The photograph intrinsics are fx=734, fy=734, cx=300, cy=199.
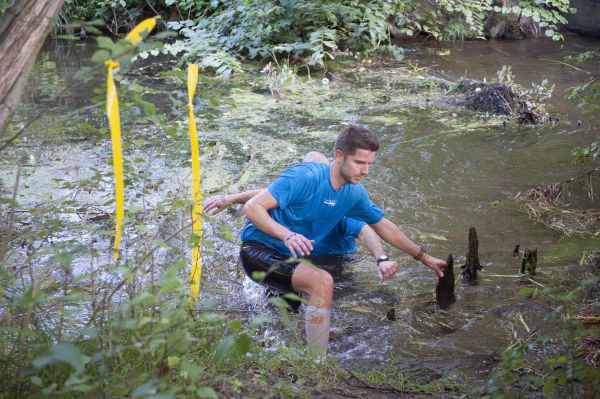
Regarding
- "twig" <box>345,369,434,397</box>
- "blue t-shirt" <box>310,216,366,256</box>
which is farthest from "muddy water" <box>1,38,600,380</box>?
"twig" <box>345,369,434,397</box>

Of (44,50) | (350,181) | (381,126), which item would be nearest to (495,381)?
(350,181)

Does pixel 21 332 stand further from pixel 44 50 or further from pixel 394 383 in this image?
pixel 44 50

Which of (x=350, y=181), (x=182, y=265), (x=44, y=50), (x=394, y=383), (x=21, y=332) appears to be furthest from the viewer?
(x=44, y=50)

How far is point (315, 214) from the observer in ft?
17.4

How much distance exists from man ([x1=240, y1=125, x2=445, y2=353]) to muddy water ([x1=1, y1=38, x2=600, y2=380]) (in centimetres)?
33

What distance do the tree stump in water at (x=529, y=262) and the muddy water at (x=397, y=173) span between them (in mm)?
92

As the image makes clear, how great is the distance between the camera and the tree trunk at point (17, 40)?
127 inches

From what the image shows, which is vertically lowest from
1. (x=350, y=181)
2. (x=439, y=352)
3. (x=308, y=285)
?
(x=439, y=352)

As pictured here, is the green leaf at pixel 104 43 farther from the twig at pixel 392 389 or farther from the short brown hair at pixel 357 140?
the short brown hair at pixel 357 140

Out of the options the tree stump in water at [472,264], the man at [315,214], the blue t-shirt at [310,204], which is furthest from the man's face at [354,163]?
the tree stump in water at [472,264]

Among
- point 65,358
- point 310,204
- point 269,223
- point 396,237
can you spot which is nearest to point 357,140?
point 310,204

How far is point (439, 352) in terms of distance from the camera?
465 centimetres

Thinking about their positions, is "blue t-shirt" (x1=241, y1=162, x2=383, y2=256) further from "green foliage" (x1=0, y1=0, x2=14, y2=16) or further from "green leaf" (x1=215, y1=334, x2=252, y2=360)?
"green foliage" (x1=0, y1=0, x2=14, y2=16)

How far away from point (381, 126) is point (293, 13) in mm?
4191
